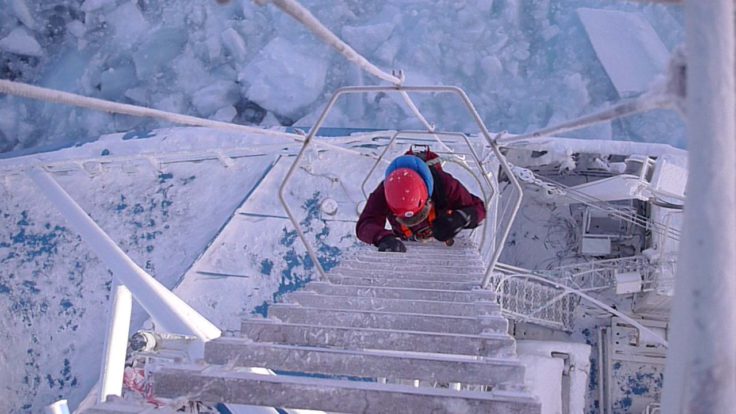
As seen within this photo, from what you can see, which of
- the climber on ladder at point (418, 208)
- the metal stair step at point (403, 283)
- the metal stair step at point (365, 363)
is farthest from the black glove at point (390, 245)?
the metal stair step at point (365, 363)

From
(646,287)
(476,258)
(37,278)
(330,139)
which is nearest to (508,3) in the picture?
(330,139)

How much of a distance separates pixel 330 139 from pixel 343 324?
256 cm

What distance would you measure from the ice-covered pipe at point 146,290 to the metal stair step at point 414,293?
538 millimetres

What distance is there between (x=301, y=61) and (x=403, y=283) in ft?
9.96

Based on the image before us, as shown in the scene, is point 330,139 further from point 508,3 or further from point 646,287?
point 646,287

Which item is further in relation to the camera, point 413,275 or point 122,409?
point 413,275

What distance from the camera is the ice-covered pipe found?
212 centimetres

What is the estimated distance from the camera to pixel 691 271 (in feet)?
1.97

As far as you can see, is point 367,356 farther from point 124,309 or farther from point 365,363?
point 124,309

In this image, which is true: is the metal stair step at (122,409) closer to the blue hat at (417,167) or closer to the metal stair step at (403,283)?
the metal stair step at (403,283)

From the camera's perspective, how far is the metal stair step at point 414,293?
5.69 ft

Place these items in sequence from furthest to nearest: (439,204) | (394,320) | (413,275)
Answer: (439,204) < (413,275) < (394,320)

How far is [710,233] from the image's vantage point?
60cm

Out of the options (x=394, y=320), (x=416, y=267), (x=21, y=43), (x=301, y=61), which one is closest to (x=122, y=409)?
(x=394, y=320)
